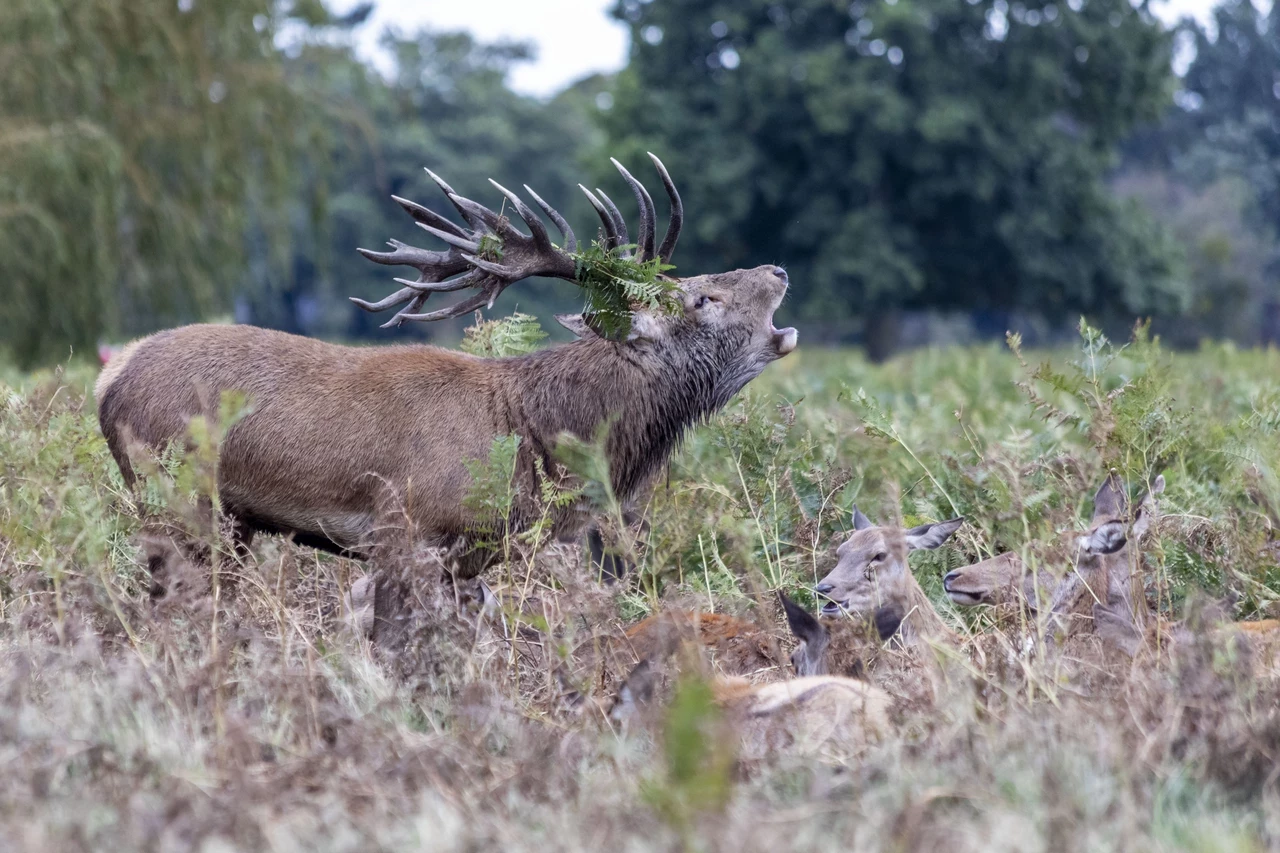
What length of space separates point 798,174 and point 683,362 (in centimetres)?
2799

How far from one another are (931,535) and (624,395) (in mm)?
1339

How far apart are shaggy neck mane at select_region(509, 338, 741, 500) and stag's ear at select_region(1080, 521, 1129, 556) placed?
1.63 metres

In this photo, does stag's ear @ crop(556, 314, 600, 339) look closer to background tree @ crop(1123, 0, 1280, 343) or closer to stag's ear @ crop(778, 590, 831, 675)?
stag's ear @ crop(778, 590, 831, 675)

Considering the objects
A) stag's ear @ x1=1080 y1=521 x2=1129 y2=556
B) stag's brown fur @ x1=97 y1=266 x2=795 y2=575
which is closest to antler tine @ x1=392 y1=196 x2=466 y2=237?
stag's brown fur @ x1=97 y1=266 x2=795 y2=575

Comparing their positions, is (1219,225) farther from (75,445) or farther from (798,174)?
(75,445)

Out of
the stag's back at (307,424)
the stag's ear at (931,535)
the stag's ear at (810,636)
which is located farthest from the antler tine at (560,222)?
the stag's ear at (810,636)

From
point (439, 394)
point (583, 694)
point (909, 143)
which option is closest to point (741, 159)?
point (909, 143)

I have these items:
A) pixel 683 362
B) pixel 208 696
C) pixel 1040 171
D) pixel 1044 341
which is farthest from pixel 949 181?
pixel 208 696

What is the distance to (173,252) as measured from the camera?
16.2 metres

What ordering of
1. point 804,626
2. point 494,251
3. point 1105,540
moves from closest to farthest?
1. point 804,626
2. point 1105,540
3. point 494,251

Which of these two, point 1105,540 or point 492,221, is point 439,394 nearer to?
point 492,221

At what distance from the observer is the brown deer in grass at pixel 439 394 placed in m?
5.17

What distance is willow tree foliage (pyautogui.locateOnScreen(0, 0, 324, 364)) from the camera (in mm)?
14219

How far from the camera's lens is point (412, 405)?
17.3 feet
